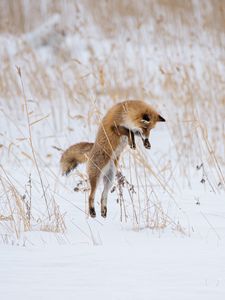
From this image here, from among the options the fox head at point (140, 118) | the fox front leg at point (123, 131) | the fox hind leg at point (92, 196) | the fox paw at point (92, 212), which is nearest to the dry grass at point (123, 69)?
the fox head at point (140, 118)

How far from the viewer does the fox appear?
4754mm

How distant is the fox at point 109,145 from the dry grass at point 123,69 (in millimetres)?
1226

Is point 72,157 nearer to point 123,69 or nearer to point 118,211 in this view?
point 118,211

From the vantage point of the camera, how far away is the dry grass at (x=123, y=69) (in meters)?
7.96

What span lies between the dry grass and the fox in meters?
1.23

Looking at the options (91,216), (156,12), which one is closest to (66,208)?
(91,216)

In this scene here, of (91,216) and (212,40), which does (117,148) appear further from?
(212,40)

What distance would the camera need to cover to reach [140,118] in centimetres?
496

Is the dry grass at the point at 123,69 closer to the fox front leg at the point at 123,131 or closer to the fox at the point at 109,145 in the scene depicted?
the fox at the point at 109,145

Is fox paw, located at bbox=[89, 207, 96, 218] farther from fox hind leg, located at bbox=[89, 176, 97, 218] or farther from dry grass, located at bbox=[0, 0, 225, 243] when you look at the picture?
dry grass, located at bbox=[0, 0, 225, 243]

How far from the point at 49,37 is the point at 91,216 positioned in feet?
26.8

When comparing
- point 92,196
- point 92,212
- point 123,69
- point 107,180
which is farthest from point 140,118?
point 123,69

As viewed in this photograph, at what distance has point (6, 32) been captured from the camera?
12250 millimetres

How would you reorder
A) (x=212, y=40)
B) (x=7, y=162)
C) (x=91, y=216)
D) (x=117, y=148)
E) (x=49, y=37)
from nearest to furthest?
(x=91, y=216) → (x=117, y=148) → (x=7, y=162) → (x=212, y=40) → (x=49, y=37)
